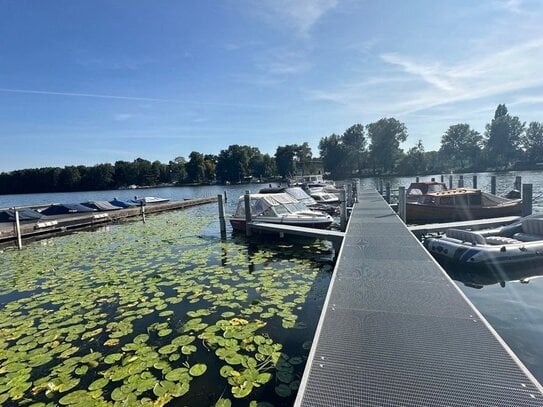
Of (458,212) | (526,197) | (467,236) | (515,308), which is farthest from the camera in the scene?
(458,212)

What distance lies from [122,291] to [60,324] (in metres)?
1.86

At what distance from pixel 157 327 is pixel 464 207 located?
1594cm

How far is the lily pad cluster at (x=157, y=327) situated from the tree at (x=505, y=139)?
108 m

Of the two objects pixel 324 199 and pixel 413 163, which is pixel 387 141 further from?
pixel 324 199

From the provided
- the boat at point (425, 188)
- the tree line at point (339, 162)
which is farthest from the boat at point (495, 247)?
the tree line at point (339, 162)

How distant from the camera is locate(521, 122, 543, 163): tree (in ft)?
301

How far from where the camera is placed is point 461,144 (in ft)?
335

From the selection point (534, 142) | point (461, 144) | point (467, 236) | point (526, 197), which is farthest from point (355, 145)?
point (467, 236)

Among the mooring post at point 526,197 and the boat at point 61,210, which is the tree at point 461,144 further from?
the boat at point 61,210

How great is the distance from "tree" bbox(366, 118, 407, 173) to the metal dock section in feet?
315

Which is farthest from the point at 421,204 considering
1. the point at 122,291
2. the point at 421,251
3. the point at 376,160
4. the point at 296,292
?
the point at 376,160

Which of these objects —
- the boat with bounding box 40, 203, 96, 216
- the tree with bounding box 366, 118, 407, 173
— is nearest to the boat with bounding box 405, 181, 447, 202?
the boat with bounding box 40, 203, 96, 216

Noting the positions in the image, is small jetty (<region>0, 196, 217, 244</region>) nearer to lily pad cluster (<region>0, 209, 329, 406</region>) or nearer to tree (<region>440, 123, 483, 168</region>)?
lily pad cluster (<region>0, 209, 329, 406</region>)

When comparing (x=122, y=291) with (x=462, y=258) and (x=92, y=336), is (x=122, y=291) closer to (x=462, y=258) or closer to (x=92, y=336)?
(x=92, y=336)
